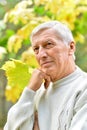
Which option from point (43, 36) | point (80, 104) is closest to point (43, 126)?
point (80, 104)

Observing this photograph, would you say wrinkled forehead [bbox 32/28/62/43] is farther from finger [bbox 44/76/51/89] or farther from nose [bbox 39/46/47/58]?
finger [bbox 44/76/51/89]

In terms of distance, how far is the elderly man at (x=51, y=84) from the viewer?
1.62m

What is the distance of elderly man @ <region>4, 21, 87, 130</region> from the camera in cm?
162

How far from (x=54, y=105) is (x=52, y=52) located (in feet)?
0.68

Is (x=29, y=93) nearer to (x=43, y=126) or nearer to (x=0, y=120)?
(x=43, y=126)

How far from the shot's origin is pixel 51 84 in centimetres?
171

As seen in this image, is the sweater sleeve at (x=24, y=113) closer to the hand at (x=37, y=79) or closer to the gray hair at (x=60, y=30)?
the hand at (x=37, y=79)

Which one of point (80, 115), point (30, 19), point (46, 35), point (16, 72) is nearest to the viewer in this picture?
point (80, 115)

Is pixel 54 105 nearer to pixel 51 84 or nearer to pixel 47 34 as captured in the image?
pixel 51 84

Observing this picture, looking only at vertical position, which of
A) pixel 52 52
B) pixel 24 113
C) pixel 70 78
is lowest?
pixel 24 113

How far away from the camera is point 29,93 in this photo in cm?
168

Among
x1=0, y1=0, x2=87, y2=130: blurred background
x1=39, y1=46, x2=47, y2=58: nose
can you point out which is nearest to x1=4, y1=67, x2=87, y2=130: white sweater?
x1=39, y1=46, x2=47, y2=58: nose

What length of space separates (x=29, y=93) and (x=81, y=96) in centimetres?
23

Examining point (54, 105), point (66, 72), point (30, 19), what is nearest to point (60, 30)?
point (66, 72)
